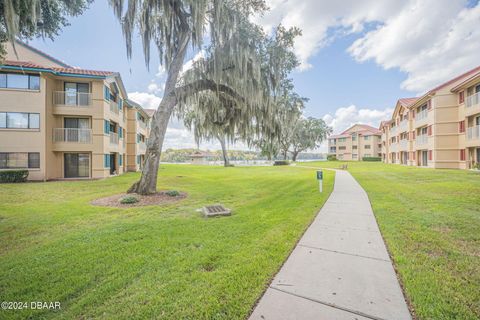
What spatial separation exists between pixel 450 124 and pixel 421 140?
4.39 meters

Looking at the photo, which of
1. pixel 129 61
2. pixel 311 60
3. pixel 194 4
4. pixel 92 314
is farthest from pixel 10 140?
pixel 311 60

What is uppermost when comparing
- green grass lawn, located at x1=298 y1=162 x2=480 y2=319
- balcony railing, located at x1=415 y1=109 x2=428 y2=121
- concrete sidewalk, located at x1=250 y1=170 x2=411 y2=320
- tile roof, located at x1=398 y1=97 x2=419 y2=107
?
tile roof, located at x1=398 y1=97 x2=419 y2=107

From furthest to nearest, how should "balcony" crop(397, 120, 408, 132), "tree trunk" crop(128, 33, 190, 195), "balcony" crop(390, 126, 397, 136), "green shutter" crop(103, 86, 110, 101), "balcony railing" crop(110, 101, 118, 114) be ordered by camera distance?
"balcony" crop(390, 126, 397, 136) < "balcony" crop(397, 120, 408, 132) < "balcony railing" crop(110, 101, 118, 114) < "green shutter" crop(103, 86, 110, 101) < "tree trunk" crop(128, 33, 190, 195)

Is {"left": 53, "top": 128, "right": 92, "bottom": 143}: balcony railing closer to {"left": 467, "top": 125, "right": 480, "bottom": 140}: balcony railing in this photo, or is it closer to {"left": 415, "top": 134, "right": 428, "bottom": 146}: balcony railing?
{"left": 467, "top": 125, "right": 480, "bottom": 140}: balcony railing

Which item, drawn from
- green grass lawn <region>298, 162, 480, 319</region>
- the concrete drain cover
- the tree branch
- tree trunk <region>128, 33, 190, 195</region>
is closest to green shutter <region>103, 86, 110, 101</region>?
tree trunk <region>128, 33, 190, 195</region>

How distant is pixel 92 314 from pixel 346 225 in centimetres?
498

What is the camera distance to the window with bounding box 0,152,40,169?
1452cm

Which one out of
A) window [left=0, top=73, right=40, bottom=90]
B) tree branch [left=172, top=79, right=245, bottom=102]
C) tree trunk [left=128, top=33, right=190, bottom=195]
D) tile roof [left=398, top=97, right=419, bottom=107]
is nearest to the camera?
tree trunk [left=128, top=33, right=190, bottom=195]

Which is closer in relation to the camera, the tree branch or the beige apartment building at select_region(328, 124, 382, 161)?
the tree branch

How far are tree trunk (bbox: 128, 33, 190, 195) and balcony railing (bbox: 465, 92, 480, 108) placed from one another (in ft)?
77.0

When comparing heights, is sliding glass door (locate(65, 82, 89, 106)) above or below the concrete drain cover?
above

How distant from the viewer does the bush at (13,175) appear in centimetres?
1379

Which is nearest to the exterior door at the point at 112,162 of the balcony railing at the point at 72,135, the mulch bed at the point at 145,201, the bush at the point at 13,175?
the balcony railing at the point at 72,135

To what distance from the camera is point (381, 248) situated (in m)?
3.71
